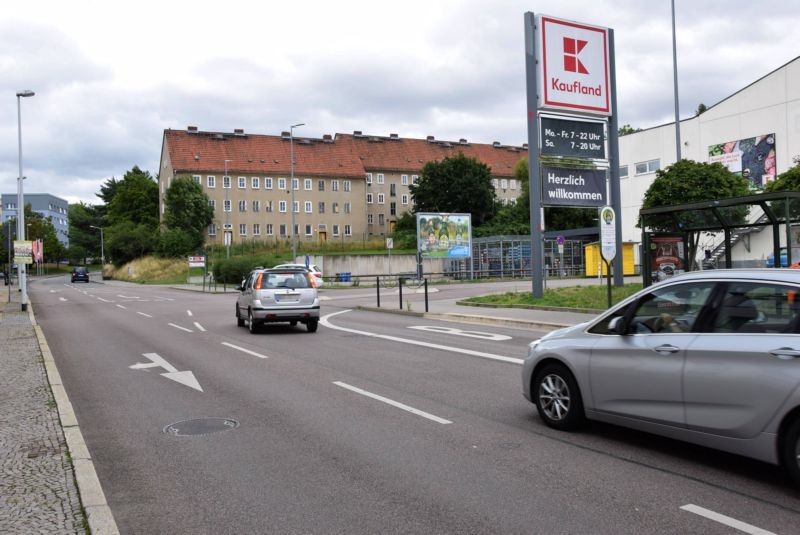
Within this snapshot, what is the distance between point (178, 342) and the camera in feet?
49.3

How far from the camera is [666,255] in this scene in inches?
648

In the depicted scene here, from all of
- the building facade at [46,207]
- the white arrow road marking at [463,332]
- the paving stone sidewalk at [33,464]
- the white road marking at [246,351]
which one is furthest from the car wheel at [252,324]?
the building facade at [46,207]

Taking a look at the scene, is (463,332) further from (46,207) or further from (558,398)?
(46,207)

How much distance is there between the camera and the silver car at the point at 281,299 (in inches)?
654

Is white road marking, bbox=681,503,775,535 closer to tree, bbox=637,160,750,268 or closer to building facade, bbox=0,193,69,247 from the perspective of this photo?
tree, bbox=637,160,750,268

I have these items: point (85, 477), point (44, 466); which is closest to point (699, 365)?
point (85, 477)

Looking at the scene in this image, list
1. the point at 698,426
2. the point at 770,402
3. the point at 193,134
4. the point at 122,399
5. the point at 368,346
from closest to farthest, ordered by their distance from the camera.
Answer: the point at 770,402 < the point at 698,426 < the point at 122,399 < the point at 368,346 < the point at 193,134

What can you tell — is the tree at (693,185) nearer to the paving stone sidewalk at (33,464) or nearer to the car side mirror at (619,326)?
the car side mirror at (619,326)

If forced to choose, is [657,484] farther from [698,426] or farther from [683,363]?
[683,363]

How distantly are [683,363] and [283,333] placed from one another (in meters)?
12.8

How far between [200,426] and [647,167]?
52.4 metres

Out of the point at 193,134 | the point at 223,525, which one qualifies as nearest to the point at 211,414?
the point at 223,525

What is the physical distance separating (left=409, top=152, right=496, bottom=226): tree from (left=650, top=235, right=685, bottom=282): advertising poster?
226 feet

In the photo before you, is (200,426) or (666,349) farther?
(200,426)
